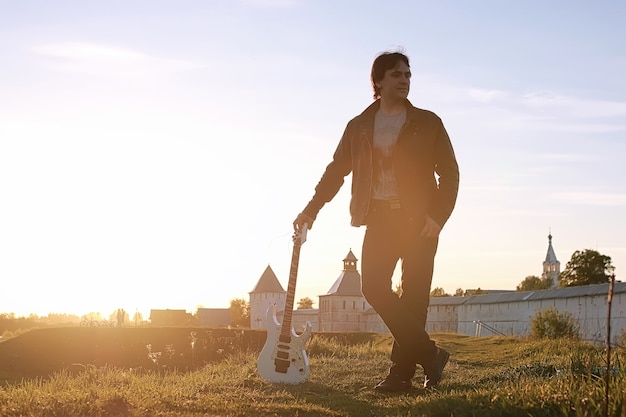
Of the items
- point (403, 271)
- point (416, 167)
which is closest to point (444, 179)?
point (416, 167)

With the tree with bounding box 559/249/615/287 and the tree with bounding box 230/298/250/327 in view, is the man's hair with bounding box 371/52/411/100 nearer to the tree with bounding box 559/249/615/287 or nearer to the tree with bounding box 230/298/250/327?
the tree with bounding box 559/249/615/287

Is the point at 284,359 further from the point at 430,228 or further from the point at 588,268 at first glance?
the point at 588,268

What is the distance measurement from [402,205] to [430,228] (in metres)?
0.24

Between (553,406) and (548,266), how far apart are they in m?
130

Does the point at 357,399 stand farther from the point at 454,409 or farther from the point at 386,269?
the point at 454,409

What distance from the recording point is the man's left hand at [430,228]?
5.66m

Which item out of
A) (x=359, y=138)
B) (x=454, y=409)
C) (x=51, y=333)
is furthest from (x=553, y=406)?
(x=51, y=333)

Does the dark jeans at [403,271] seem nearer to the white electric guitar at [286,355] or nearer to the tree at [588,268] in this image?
the white electric guitar at [286,355]

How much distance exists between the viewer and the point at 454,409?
13.5ft

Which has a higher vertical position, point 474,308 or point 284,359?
point 284,359

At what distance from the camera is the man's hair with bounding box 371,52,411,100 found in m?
5.91

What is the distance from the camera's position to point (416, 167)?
5.75 m

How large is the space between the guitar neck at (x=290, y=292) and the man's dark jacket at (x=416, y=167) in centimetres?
70

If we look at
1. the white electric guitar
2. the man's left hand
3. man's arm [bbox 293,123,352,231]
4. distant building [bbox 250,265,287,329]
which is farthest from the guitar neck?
distant building [bbox 250,265,287,329]
